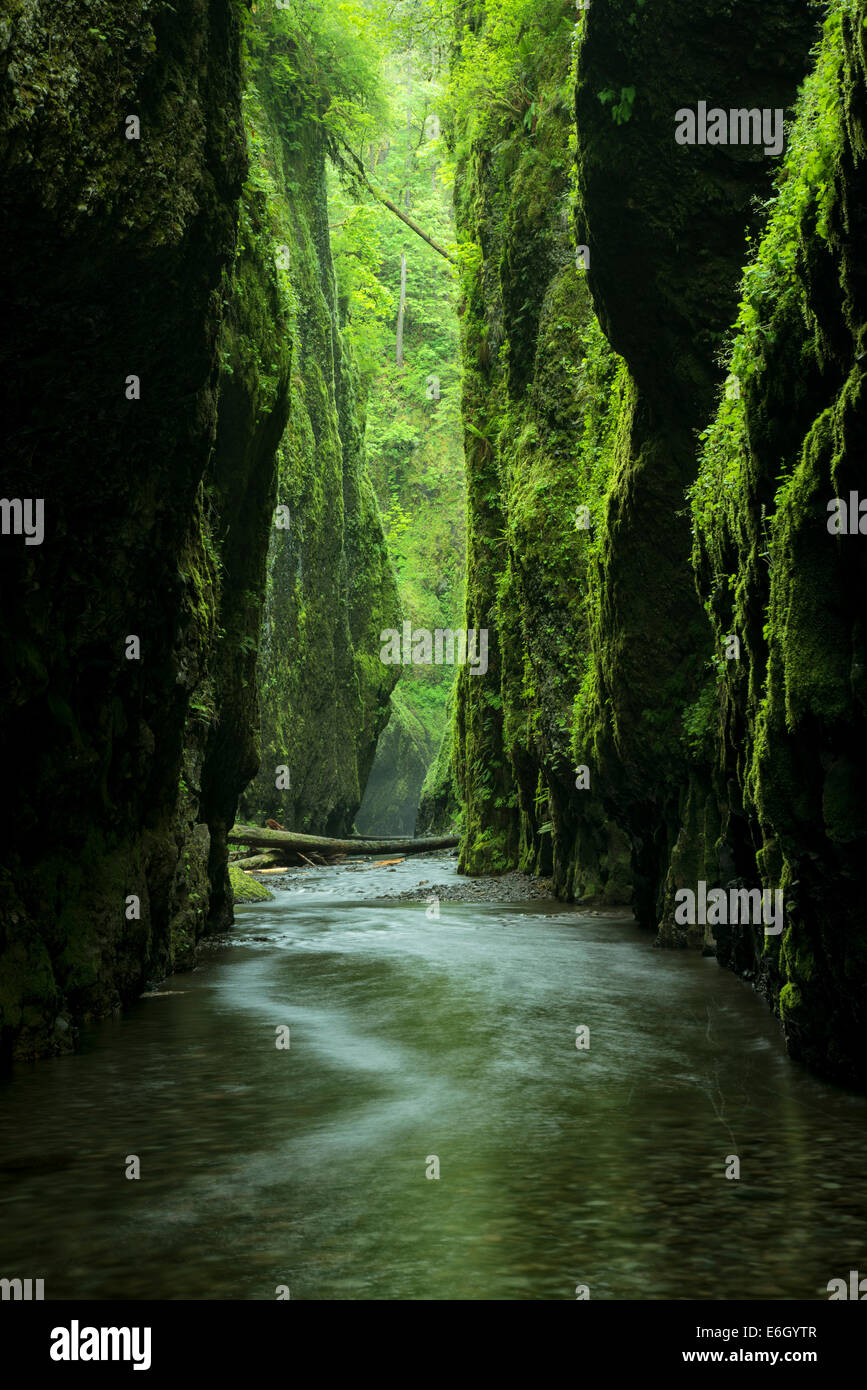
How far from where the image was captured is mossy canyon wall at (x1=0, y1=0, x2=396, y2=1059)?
5953mm

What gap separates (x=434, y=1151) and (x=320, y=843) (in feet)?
75.4

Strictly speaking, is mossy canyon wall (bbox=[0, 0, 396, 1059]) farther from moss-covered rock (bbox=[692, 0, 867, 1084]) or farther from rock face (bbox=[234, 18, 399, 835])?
rock face (bbox=[234, 18, 399, 835])

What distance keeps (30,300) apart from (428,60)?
2577 cm

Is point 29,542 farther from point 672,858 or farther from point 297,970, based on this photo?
point 672,858

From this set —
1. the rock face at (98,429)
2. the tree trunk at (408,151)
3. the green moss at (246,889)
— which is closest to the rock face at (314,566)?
the green moss at (246,889)

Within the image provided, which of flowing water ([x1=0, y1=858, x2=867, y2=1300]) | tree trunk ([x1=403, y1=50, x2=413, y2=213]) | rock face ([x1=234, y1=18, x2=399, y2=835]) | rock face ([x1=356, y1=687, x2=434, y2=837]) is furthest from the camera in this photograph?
tree trunk ([x1=403, y1=50, x2=413, y2=213])

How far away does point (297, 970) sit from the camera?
11.8 m

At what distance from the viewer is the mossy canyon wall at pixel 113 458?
5953 mm

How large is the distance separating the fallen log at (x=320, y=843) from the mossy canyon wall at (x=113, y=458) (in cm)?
1231

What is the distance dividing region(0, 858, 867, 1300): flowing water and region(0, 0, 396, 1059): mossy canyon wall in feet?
3.57

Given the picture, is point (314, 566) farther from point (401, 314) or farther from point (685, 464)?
point (401, 314)

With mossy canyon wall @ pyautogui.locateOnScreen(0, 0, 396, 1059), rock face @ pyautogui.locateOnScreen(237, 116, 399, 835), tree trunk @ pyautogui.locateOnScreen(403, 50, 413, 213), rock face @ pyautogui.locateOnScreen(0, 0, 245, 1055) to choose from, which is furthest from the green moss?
tree trunk @ pyautogui.locateOnScreen(403, 50, 413, 213)

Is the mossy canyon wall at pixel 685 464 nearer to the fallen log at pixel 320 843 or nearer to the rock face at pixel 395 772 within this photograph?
the fallen log at pixel 320 843
